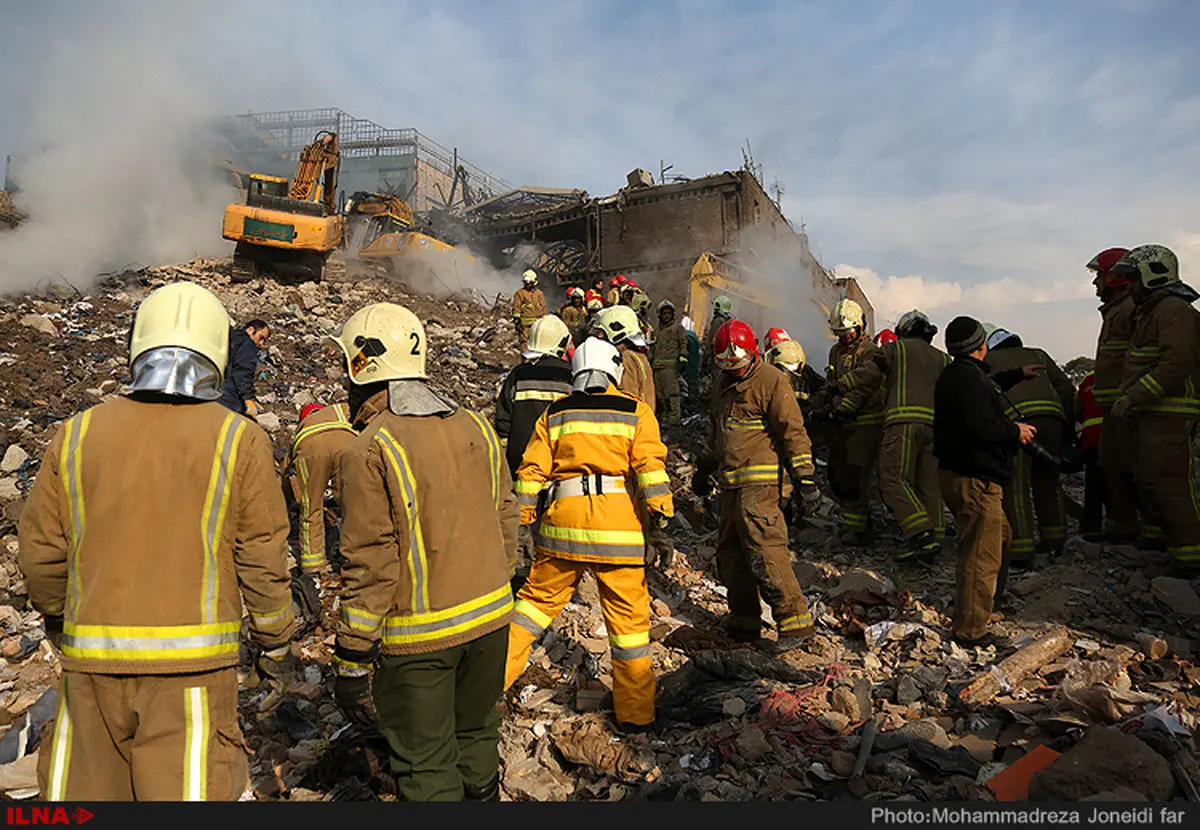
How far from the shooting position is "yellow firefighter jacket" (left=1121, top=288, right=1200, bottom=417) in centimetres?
404

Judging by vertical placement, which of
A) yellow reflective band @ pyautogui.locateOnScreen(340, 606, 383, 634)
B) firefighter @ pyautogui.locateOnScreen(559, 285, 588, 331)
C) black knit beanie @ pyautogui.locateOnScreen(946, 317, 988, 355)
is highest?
firefighter @ pyautogui.locateOnScreen(559, 285, 588, 331)

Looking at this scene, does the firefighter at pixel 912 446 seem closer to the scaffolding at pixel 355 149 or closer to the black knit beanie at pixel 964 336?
the black knit beanie at pixel 964 336

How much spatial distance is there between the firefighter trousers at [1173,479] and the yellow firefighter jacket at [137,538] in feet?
16.1

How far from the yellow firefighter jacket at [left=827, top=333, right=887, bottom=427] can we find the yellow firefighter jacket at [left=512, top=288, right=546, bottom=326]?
528cm

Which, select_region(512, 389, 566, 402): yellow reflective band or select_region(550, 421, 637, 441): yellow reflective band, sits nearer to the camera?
select_region(550, 421, 637, 441): yellow reflective band

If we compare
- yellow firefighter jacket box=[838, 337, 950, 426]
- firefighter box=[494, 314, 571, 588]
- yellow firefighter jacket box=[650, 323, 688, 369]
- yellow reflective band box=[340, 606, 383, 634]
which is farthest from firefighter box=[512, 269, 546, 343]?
yellow reflective band box=[340, 606, 383, 634]

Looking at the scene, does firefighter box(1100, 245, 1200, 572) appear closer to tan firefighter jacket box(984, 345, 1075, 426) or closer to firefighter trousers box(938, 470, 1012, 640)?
tan firefighter jacket box(984, 345, 1075, 426)

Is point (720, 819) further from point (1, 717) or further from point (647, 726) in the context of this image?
point (1, 717)

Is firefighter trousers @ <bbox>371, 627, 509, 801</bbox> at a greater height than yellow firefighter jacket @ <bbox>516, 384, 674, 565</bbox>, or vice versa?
yellow firefighter jacket @ <bbox>516, 384, 674, 565</bbox>

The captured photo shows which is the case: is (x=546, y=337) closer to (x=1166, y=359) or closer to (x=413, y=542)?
(x=413, y=542)

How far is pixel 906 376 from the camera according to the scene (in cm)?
533

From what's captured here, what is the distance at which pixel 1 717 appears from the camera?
3.61m

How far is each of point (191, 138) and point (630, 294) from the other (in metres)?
19.5

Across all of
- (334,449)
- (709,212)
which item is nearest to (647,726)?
(334,449)
